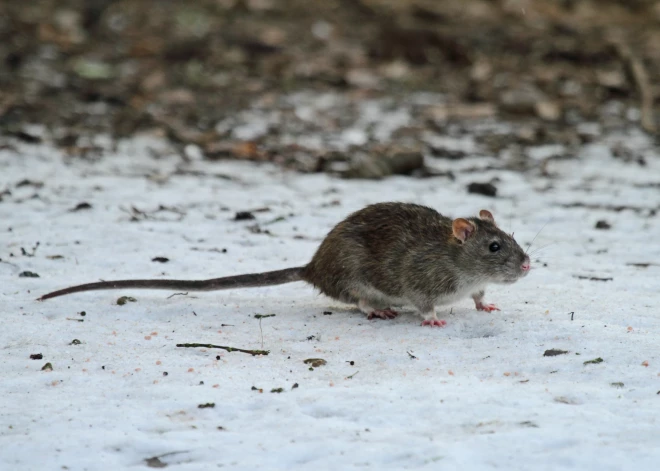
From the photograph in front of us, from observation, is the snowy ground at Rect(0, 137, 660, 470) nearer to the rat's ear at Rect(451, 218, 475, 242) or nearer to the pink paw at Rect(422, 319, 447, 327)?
the pink paw at Rect(422, 319, 447, 327)

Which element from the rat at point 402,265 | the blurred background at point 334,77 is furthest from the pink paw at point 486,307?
the blurred background at point 334,77

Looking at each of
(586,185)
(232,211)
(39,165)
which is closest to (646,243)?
(586,185)

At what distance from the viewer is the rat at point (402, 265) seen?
17.7 feet

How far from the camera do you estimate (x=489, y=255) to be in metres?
5.41

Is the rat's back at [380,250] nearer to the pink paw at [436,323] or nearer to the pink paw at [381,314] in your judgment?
the pink paw at [381,314]

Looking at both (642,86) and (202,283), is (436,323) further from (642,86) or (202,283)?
(642,86)

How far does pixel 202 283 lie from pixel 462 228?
157cm

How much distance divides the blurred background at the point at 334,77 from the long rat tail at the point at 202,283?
12.9 ft

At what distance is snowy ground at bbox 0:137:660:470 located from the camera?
366 centimetres

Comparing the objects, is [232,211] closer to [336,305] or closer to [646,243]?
[336,305]

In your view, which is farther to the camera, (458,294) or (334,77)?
(334,77)

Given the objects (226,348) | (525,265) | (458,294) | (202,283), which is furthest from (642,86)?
(226,348)

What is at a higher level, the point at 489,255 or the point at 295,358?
the point at 489,255

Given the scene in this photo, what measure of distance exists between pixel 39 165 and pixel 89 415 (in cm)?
588
